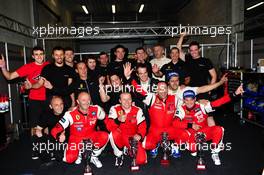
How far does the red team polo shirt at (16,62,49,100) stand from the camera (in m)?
3.91

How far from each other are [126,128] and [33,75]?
169cm

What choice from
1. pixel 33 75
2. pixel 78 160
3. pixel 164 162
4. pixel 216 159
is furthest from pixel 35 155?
pixel 216 159

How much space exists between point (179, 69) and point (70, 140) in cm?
218

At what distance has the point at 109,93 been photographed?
14.1 feet

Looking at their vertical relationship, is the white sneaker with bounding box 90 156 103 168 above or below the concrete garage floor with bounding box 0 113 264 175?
above

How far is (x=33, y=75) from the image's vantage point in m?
3.96

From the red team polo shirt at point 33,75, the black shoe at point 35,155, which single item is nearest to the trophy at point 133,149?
the red team polo shirt at point 33,75

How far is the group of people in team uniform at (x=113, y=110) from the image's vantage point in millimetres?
3607

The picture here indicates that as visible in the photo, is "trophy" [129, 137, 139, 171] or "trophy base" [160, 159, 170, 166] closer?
"trophy" [129, 137, 139, 171]

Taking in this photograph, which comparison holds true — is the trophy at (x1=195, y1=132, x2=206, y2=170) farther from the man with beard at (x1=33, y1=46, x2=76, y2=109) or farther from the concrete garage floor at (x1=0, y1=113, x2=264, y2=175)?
the man with beard at (x1=33, y1=46, x2=76, y2=109)
